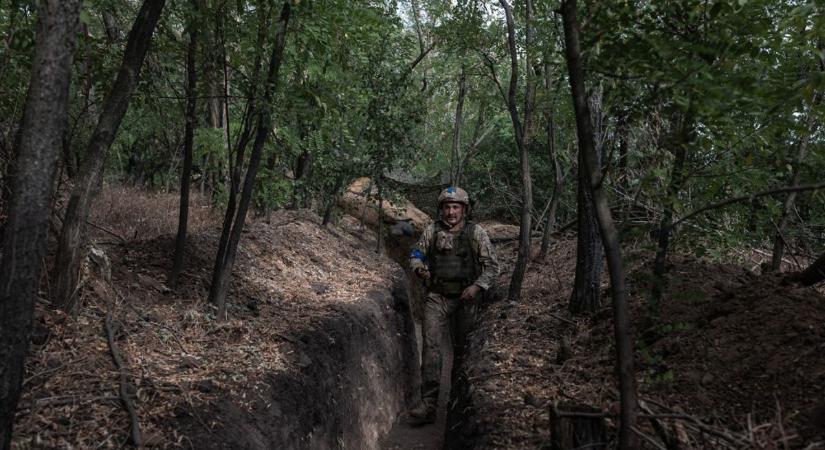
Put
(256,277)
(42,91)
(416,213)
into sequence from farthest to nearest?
(416,213) → (256,277) → (42,91)

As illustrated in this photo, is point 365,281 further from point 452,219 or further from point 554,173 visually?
point 554,173

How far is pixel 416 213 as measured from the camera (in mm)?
20000

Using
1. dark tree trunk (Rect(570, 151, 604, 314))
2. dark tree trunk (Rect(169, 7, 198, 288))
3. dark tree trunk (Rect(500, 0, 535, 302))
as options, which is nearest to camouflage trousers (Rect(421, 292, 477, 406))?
dark tree trunk (Rect(570, 151, 604, 314))

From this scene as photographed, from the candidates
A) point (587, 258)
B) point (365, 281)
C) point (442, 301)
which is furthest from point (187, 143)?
point (365, 281)

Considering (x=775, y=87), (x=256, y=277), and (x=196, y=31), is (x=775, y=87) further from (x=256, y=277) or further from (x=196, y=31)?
(x=256, y=277)

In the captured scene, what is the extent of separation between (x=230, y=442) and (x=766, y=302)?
4.27 meters

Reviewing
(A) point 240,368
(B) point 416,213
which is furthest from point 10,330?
(B) point 416,213

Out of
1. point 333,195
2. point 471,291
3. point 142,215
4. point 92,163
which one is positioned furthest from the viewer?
point 333,195

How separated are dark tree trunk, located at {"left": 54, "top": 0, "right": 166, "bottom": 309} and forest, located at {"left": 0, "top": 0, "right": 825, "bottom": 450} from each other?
0.02 m

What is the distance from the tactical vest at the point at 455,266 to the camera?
6.98 metres

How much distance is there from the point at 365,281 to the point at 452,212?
12.2 ft

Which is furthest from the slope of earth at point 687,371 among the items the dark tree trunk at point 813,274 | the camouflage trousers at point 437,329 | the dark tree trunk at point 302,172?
the dark tree trunk at point 302,172

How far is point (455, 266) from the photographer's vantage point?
22.9ft

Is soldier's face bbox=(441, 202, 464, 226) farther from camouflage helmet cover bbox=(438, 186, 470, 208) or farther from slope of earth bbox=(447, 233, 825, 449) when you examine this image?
slope of earth bbox=(447, 233, 825, 449)
